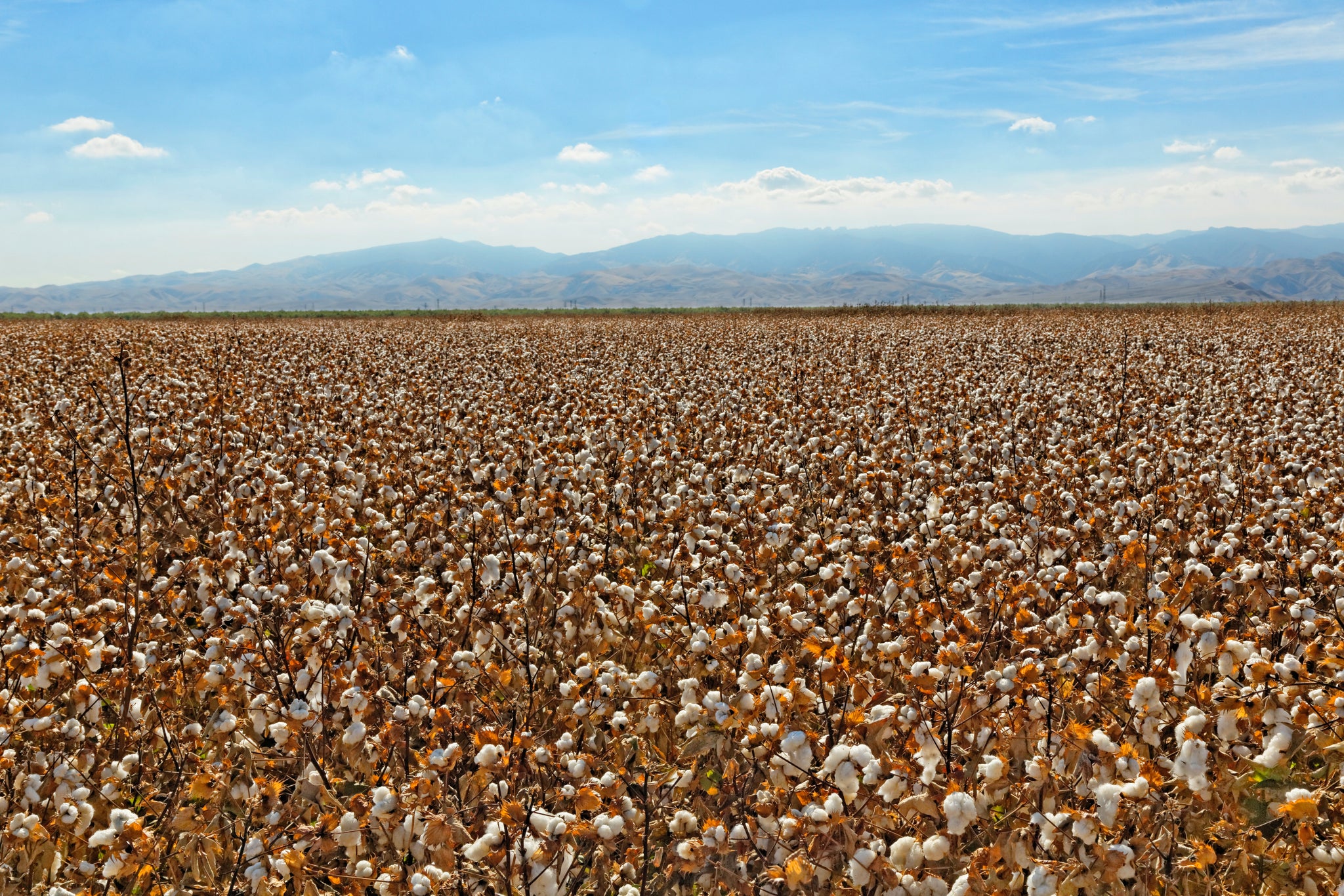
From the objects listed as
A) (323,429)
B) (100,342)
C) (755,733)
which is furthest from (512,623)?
(100,342)

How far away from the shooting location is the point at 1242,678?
177 inches

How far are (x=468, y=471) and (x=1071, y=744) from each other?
7.02 metres

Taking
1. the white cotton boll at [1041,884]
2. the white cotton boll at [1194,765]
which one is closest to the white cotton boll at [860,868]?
the white cotton boll at [1041,884]

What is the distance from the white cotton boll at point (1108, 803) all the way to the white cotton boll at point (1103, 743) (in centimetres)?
22

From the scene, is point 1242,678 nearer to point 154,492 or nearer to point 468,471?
point 468,471

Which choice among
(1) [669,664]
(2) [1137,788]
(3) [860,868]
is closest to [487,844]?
(3) [860,868]

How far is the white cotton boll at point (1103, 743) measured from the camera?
3014mm

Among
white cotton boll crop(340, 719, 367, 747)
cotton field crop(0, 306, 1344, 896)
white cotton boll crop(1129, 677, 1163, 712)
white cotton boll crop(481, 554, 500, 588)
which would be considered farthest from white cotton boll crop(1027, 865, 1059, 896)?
white cotton boll crop(481, 554, 500, 588)

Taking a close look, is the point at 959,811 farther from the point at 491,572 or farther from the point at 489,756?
the point at 491,572

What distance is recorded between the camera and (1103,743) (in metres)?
3.02

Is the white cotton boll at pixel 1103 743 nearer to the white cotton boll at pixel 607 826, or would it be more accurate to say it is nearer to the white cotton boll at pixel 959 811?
the white cotton boll at pixel 959 811

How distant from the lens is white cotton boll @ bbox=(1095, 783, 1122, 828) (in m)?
2.77

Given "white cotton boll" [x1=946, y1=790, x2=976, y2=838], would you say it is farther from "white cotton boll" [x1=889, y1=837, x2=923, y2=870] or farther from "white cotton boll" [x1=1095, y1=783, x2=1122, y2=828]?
"white cotton boll" [x1=1095, y1=783, x2=1122, y2=828]

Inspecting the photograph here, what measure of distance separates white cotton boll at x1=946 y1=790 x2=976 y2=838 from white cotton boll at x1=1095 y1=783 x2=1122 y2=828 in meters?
0.47
